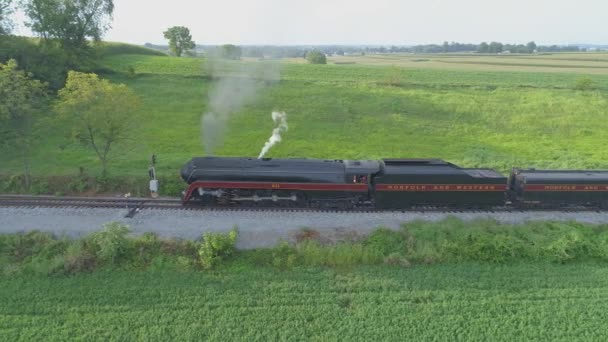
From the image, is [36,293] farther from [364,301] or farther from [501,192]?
[501,192]

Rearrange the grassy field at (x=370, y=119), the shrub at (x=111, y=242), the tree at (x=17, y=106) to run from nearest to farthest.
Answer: the shrub at (x=111, y=242) → the tree at (x=17, y=106) → the grassy field at (x=370, y=119)

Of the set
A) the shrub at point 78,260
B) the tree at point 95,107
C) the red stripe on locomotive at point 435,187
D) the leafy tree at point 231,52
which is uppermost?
the leafy tree at point 231,52

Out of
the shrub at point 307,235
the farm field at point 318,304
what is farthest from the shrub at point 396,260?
the shrub at point 307,235

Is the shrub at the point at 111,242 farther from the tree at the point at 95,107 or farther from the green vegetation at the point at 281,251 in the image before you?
the tree at the point at 95,107

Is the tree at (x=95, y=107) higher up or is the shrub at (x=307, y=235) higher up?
the tree at (x=95, y=107)

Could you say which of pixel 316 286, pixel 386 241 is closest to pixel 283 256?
pixel 316 286

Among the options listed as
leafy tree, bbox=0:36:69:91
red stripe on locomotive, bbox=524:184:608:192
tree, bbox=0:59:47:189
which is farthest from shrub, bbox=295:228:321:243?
leafy tree, bbox=0:36:69:91
